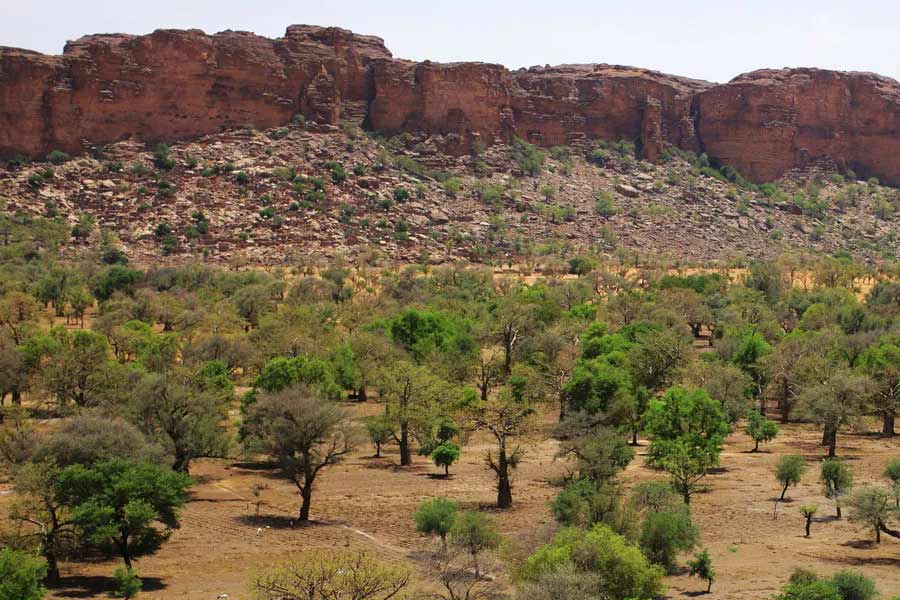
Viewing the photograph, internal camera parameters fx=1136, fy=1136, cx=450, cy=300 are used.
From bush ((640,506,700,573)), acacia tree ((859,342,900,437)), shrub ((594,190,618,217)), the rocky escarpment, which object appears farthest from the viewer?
shrub ((594,190,618,217))

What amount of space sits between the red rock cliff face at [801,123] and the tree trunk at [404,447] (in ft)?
303

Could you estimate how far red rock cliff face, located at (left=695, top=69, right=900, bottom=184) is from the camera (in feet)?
404

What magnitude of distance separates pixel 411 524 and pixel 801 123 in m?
104

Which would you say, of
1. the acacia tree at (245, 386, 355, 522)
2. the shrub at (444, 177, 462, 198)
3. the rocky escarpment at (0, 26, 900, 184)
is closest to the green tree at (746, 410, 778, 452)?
the acacia tree at (245, 386, 355, 522)

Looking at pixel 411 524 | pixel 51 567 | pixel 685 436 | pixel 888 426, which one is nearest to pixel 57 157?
pixel 888 426

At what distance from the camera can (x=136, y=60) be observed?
4028 inches

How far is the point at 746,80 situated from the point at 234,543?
356ft

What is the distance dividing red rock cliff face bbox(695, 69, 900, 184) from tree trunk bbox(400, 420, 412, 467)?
9227 centimetres

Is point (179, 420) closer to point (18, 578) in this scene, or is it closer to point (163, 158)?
point (18, 578)

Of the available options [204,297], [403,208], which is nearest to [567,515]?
[204,297]

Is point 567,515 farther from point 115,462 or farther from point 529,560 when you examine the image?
point 115,462

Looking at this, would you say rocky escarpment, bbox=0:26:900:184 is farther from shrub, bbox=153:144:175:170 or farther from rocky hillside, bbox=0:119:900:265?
rocky hillside, bbox=0:119:900:265

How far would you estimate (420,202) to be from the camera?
104 m

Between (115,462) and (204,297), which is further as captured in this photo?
(204,297)
